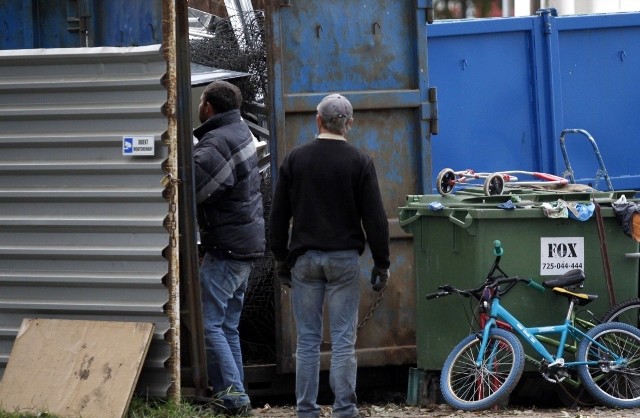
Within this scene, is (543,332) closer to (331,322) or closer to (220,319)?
(331,322)

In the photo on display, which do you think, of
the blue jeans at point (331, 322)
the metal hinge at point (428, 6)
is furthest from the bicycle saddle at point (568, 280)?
the metal hinge at point (428, 6)

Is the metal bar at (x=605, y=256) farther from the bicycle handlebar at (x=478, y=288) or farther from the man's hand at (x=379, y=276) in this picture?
the man's hand at (x=379, y=276)

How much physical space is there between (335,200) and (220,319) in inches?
41.5

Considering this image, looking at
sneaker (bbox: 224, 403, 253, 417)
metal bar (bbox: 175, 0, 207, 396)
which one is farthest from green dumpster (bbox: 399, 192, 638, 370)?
metal bar (bbox: 175, 0, 207, 396)

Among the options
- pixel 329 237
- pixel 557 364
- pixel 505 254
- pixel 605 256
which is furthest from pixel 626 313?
pixel 329 237

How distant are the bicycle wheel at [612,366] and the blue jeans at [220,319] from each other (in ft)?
6.16

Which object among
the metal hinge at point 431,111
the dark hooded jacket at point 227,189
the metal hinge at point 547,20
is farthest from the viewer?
the metal hinge at point 547,20

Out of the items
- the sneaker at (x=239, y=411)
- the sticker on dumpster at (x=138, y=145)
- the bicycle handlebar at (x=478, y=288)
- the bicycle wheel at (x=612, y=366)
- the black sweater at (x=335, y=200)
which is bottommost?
the sneaker at (x=239, y=411)

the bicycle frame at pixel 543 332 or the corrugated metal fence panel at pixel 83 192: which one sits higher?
the corrugated metal fence panel at pixel 83 192

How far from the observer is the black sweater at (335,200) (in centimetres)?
593

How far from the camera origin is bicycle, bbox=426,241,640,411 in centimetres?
637

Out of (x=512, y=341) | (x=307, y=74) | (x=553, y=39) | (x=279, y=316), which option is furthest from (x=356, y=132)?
(x=553, y=39)

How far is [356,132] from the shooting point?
7.08m

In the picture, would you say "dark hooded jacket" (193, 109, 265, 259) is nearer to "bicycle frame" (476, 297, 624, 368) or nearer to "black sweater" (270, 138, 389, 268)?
"black sweater" (270, 138, 389, 268)
